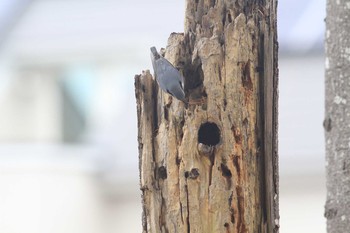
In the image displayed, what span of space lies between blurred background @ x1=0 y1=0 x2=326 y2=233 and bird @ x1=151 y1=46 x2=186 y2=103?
2918 millimetres

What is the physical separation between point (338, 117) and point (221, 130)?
0.43 meters

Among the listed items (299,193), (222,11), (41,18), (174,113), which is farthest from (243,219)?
(41,18)

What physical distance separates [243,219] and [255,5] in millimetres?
318

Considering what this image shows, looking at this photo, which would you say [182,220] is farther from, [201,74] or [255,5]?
[255,5]

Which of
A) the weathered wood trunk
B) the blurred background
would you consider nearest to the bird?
the weathered wood trunk

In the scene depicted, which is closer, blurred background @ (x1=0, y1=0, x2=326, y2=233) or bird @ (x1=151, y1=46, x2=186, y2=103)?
bird @ (x1=151, y1=46, x2=186, y2=103)

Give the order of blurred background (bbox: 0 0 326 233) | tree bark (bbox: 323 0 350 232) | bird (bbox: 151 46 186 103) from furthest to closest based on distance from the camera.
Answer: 1. blurred background (bbox: 0 0 326 233)
2. tree bark (bbox: 323 0 350 232)
3. bird (bbox: 151 46 186 103)

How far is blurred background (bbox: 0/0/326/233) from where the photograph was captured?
4.22m

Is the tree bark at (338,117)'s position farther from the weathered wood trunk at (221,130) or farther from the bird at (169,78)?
the bird at (169,78)

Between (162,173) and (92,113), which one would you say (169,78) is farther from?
(92,113)

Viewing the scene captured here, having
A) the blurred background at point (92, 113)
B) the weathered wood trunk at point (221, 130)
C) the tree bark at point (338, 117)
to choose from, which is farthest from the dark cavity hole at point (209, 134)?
the blurred background at point (92, 113)

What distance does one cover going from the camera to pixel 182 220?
1.10 meters

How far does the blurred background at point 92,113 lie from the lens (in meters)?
4.22

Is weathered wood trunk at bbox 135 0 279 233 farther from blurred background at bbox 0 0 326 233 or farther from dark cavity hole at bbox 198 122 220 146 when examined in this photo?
blurred background at bbox 0 0 326 233
